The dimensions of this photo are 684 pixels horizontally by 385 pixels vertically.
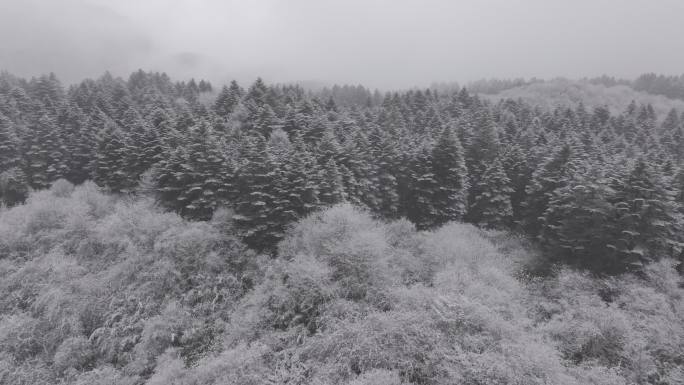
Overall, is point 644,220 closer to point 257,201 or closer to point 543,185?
point 543,185

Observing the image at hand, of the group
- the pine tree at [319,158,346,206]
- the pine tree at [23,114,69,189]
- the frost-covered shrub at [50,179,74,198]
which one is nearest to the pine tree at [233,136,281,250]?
the pine tree at [319,158,346,206]

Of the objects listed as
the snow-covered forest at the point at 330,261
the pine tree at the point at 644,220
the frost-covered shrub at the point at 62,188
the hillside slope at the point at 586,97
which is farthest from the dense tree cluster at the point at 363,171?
the hillside slope at the point at 586,97

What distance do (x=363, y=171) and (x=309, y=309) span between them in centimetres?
1929

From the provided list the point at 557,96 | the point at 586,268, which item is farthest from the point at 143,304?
the point at 557,96

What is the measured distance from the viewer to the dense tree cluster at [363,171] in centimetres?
3133

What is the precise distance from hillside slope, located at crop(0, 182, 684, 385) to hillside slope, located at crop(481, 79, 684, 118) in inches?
3875

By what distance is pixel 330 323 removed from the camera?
24.4 metres

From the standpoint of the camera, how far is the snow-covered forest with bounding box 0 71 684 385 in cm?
2214

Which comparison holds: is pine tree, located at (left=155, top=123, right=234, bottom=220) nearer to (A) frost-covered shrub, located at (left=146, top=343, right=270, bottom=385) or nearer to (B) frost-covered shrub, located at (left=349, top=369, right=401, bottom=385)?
(A) frost-covered shrub, located at (left=146, top=343, right=270, bottom=385)

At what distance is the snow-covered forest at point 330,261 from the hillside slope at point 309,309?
0.16 meters

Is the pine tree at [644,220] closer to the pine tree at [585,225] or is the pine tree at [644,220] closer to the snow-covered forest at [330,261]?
the snow-covered forest at [330,261]

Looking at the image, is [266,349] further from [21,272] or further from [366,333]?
[21,272]

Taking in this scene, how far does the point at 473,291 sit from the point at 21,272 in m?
38.7

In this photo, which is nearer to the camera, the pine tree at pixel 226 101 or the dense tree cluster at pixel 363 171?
the dense tree cluster at pixel 363 171
